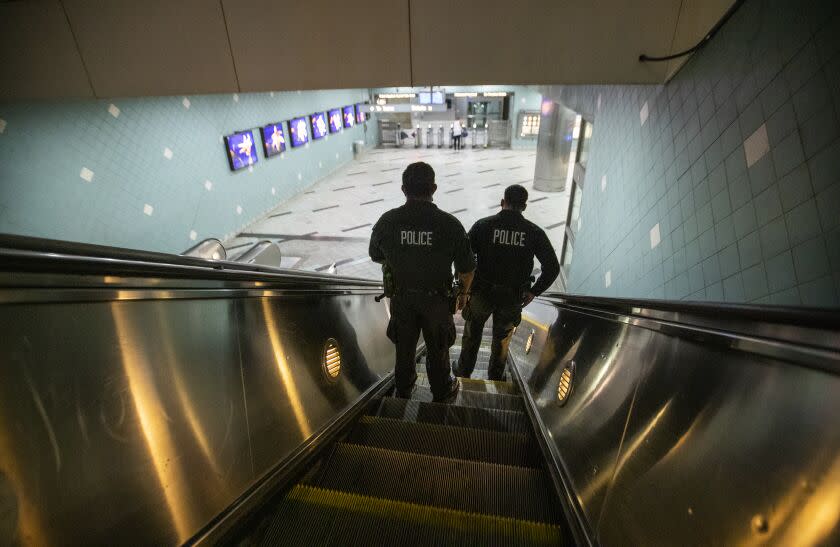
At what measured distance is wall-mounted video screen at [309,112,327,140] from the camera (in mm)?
10934

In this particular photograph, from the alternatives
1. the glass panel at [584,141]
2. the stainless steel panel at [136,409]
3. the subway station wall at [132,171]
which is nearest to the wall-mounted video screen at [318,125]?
the subway station wall at [132,171]

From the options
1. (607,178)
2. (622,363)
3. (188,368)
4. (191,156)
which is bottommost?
(622,363)

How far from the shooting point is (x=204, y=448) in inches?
51.3

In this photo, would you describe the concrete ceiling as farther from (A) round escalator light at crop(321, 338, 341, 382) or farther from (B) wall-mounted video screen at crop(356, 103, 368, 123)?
(B) wall-mounted video screen at crop(356, 103, 368, 123)

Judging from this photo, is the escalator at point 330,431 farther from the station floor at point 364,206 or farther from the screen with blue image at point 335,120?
the screen with blue image at point 335,120

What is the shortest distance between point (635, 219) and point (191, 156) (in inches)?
274

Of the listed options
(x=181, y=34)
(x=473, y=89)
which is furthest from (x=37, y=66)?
(x=473, y=89)

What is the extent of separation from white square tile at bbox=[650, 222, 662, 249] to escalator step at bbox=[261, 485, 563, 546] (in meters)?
2.09

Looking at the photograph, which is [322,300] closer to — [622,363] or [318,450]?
[318,450]

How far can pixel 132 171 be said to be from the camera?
5566mm

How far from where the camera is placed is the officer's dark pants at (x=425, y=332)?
2363mm

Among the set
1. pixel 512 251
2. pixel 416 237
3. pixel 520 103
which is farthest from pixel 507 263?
pixel 520 103

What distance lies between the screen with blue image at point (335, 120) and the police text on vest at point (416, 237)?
11.2 m

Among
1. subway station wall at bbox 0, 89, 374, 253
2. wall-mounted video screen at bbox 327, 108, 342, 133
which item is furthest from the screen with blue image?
subway station wall at bbox 0, 89, 374, 253
